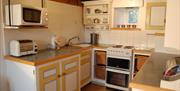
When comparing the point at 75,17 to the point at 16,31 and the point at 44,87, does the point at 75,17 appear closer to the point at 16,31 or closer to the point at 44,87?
the point at 16,31

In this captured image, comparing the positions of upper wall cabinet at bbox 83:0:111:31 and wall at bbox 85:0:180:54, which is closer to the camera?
wall at bbox 85:0:180:54

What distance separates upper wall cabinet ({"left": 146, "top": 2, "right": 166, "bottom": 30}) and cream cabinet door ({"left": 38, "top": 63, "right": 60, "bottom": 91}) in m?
2.08

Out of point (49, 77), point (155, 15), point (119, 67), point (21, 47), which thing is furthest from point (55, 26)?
point (155, 15)

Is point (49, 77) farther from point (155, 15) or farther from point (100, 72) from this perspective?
point (155, 15)

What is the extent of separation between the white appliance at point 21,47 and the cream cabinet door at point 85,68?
1080mm

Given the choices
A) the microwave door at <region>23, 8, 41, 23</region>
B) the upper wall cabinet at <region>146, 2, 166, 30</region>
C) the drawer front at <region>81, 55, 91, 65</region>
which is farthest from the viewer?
the drawer front at <region>81, 55, 91, 65</region>

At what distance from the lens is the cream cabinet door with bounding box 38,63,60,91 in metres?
2.01

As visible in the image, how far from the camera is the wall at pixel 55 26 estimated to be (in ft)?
7.96

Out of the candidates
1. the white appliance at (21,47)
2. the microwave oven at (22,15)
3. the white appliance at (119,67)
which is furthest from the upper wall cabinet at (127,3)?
the white appliance at (21,47)

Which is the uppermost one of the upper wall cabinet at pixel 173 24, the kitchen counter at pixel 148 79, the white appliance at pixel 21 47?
the upper wall cabinet at pixel 173 24

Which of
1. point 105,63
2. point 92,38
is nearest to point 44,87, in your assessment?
point 105,63

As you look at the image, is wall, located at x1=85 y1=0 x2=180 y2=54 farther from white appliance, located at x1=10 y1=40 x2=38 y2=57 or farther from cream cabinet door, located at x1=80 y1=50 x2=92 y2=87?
white appliance, located at x1=10 y1=40 x2=38 y2=57

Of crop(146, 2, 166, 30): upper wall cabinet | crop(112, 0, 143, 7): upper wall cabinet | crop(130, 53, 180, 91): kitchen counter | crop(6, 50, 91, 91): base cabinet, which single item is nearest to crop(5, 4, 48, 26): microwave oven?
Result: crop(6, 50, 91, 91): base cabinet

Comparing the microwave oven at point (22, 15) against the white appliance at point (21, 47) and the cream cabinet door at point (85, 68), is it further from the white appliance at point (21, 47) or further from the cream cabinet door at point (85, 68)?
the cream cabinet door at point (85, 68)
